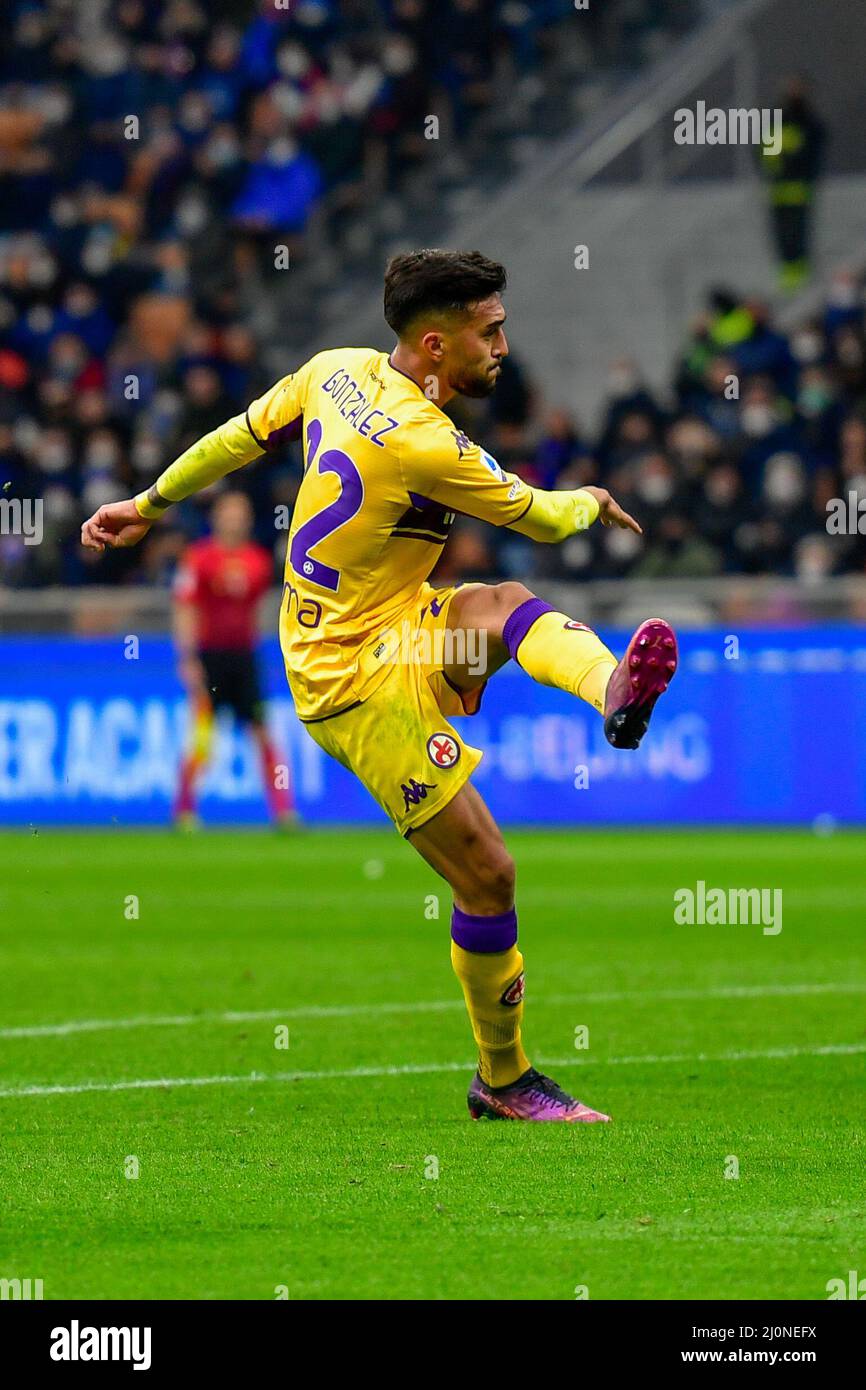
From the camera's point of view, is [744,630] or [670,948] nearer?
[670,948]

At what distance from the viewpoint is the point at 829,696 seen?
17391 mm

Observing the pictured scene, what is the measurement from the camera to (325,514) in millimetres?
6469

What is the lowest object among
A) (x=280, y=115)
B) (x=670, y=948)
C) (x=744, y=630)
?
(x=670, y=948)

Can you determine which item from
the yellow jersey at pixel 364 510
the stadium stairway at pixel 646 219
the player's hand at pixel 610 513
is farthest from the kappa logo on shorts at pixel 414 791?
the stadium stairway at pixel 646 219

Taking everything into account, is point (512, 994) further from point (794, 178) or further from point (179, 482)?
point (794, 178)

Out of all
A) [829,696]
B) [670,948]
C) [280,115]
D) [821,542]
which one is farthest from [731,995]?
[280,115]

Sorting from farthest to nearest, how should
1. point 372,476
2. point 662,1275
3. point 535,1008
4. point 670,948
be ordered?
point 670,948 → point 535,1008 → point 372,476 → point 662,1275

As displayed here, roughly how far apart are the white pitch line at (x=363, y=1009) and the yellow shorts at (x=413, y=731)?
2505mm

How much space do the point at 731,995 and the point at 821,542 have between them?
9.49m

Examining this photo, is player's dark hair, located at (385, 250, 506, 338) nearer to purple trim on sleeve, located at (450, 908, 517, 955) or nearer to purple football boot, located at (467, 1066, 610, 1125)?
purple trim on sleeve, located at (450, 908, 517, 955)

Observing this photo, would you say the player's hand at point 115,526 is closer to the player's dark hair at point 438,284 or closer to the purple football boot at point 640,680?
the player's dark hair at point 438,284

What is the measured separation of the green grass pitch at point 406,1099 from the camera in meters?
4.82

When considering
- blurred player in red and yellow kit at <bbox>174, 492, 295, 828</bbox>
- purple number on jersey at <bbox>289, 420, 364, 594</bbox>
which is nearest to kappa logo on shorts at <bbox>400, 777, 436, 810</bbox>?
purple number on jersey at <bbox>289, 420, 364, 594</bbox>

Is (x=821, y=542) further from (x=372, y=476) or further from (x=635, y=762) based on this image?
(x=372, y=476)
